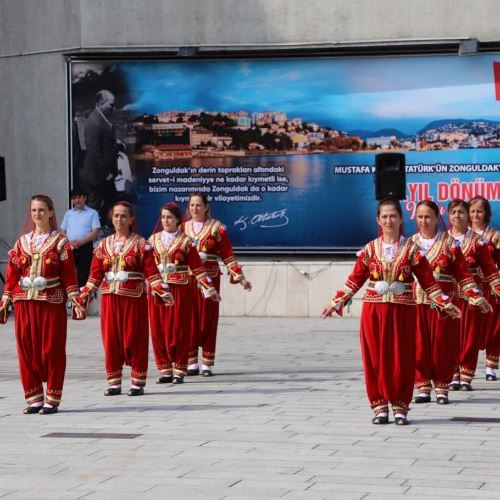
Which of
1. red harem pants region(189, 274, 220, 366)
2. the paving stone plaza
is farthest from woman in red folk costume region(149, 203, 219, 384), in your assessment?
red harem pants region(189, 274, 220, 366)

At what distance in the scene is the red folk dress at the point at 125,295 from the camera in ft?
43.0

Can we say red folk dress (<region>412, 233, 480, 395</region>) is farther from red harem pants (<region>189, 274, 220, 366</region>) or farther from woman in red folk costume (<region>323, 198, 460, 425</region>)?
red harem pants (<region>189, 274, 220, 366</region>)

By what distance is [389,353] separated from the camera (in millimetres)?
11234

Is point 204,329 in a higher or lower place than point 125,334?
lower

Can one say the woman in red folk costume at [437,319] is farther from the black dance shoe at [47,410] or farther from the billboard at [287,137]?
the billboard at [287,137]

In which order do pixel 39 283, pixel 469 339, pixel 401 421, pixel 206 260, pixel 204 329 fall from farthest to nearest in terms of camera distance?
pixel 206 260
pixel 204 329
pixel 469 339
pixel 39 283
pixel 401 421

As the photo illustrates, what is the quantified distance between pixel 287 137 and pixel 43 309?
11400 millimetres

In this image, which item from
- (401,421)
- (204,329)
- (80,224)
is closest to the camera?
(401,421)

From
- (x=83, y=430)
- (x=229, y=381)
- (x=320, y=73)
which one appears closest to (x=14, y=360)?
(x=229, y=381)

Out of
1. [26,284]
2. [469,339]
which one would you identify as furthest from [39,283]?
[469,339]

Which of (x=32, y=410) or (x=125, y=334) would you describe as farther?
(x=125, y=334)

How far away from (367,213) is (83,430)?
12415mm

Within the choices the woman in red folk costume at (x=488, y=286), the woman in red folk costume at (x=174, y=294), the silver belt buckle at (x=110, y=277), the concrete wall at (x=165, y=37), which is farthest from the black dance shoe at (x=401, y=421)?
the concrete wall at (x=165, y=37)

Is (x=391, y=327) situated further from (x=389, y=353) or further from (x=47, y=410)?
(x=47, y=410)
